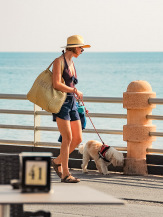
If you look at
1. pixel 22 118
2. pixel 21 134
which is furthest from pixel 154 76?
pixel 21 134

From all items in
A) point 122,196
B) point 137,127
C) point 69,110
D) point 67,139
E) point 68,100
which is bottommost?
point 122,196

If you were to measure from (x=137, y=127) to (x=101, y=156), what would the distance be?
680mm

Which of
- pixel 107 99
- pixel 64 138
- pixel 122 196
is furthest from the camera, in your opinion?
pixel 107 99

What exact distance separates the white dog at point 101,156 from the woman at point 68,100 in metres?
0.92

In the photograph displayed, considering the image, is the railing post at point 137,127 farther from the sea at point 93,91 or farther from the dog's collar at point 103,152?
the sea at point 93,91

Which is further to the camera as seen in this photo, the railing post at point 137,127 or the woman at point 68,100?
the railing post at point 137,127

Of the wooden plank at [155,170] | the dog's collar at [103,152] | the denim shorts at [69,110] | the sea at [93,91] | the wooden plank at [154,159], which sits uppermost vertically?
the sea at [93,91]

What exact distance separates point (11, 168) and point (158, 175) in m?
5.89

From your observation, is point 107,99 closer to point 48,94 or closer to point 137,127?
point 137,127

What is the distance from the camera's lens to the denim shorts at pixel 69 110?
968 cm

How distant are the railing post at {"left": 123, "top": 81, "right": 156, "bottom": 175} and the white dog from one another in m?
0.21

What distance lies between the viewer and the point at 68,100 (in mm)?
9750

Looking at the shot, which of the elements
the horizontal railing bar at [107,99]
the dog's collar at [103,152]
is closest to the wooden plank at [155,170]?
the dog's collar at [103,152]

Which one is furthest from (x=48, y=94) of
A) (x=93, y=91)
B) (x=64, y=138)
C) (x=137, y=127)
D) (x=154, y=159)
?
(x=93, y=91)
